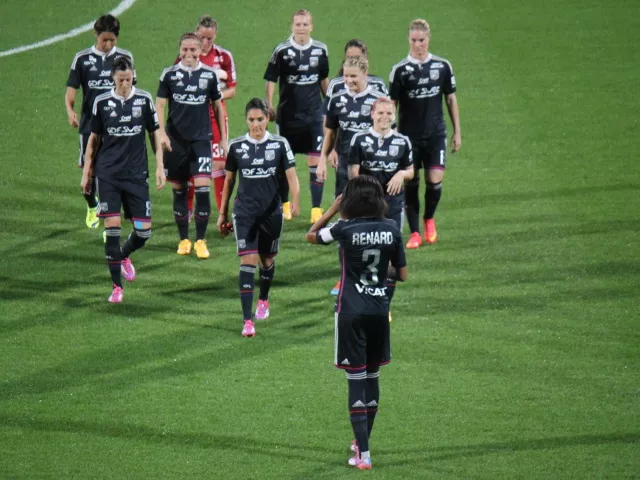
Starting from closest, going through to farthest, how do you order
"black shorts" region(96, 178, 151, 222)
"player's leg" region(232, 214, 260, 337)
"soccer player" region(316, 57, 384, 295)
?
"player's leg" region(232, 214, 260, 337), "black shorts" region(96, 178, 151, 222), "soccer player" region(316, 57, 384, 295)

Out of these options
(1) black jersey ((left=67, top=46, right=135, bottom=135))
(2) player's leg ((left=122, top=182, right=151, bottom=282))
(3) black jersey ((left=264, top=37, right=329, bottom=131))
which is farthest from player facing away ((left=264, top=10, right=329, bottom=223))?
(2) player's leg ((left=122, top=182, right=151, bottom=282))

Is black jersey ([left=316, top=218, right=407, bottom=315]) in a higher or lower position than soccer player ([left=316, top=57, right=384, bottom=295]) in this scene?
lower

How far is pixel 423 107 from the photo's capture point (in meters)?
13.3

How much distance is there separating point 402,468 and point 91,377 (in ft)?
9.56

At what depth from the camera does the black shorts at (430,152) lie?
13.4 metres

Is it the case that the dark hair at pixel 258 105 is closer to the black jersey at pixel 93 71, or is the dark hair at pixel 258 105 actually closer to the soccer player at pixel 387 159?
the soccer player at pixel 387 159

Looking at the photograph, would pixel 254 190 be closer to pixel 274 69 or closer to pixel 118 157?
pixel 118 157

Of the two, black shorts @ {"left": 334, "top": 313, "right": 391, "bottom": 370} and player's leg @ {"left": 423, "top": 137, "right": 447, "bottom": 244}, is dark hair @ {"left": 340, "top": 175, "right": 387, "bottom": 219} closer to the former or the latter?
black shorts @ {"left": 334, "top": 313, "right": 391, "bottom": 370}

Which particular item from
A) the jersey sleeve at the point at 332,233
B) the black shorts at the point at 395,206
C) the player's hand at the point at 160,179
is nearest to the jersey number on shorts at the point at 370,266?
the jersey sleeve at the point at 332,233

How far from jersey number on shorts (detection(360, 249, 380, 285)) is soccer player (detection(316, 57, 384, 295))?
11.8 ft

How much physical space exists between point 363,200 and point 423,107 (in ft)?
16.8

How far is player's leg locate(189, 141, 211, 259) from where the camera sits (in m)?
13.3

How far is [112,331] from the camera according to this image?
11266 millimetres

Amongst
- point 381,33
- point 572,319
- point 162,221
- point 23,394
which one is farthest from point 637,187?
point 23,394
